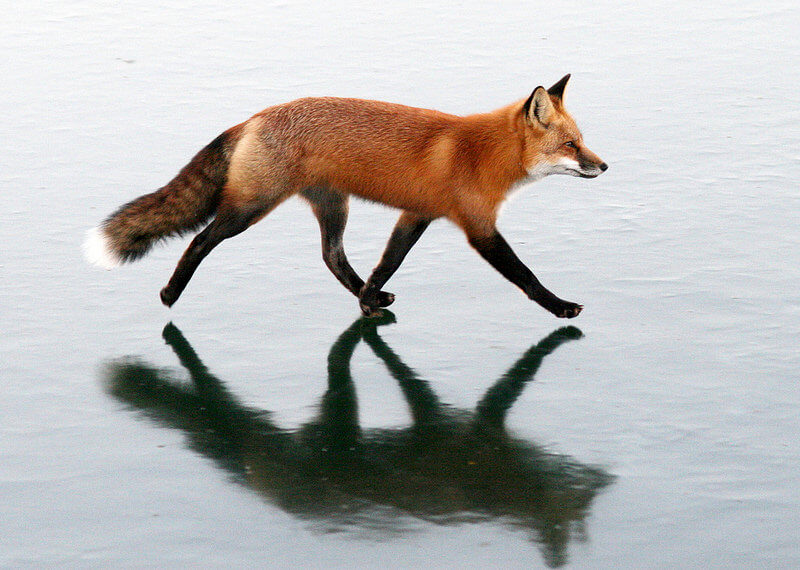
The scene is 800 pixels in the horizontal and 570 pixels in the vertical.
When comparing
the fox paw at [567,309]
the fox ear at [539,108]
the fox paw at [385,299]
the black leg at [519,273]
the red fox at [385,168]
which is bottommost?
the fox paw at [385,299]

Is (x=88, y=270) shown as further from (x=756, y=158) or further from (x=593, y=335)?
(x=756, y=158)

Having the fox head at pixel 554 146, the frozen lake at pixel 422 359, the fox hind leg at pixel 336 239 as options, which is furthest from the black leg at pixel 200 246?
the fox head at pixel 554 146

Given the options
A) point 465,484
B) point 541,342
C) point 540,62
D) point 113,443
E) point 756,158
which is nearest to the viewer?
point 465,484

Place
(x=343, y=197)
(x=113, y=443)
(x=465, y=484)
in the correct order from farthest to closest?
(x=343, y=197), (x=113, y=443), (x=465, y=484)

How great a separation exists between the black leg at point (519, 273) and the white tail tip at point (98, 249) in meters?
1.78

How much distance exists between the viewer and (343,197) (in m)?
6.20

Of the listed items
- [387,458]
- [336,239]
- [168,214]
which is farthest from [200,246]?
[387,458]

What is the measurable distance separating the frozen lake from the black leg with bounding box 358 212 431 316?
0.34 ft

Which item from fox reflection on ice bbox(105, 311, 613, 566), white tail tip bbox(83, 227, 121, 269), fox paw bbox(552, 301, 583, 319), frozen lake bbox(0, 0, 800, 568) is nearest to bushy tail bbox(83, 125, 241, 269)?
white tail tip bbox(83, 227, 121, 269)

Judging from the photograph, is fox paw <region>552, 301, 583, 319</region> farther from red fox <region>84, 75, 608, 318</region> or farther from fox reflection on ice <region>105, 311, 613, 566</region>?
fox reflection on ice <region>105, 311, 613, 566</region>

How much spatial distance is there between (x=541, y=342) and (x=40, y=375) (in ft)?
7.31

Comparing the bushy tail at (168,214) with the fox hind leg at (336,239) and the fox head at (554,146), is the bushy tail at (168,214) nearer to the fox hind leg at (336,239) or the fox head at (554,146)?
the fox hind leg at (336,239)

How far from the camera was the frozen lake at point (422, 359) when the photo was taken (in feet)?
13.3

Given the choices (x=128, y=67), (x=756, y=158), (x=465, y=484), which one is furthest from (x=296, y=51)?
(x=465, y=484)
